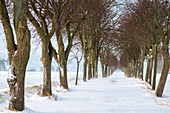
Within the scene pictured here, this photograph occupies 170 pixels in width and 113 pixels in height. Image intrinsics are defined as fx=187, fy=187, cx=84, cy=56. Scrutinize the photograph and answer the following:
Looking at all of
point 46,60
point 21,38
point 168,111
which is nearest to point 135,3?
point 46,60

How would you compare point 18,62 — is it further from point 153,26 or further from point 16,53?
point 153,26

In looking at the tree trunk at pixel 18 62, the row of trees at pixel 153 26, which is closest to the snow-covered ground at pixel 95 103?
the tree trunk at pixel 18 62

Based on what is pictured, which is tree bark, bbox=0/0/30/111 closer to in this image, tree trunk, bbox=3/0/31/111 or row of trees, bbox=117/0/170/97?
tree trunk, bbox=3/0/31/111

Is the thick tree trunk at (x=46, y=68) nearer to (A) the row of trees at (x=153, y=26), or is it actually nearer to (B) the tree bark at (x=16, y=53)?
(B) the tree bark at (x=16, y=53)

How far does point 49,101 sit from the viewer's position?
310 inches

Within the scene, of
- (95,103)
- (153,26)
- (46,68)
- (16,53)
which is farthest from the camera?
(153,26)

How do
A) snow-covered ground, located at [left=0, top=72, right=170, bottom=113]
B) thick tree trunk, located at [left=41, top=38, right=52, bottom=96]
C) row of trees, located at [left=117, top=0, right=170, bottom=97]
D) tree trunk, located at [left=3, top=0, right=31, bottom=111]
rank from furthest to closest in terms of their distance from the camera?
row of trees, located at [left=117, top=0, right=170, bottom=97] → thick tree trunk, located at [left=41, top=38, right=52, bottom=96] → snow-covered ground, located at [left=0, top=72, right=170, bottom=113] → tree trunk, located at [left=3, top=0, right=31, bottom=111]

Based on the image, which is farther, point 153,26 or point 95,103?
point 153,26

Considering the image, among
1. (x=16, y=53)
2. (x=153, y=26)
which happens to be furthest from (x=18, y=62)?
(x=153, y=26)

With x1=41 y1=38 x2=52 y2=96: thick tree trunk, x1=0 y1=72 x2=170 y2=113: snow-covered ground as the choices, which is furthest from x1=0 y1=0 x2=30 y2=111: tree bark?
x1=41 y1=38 x2=52 y2=96: thick tree trunk

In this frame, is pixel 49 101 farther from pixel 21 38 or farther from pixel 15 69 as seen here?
pixel 21 38

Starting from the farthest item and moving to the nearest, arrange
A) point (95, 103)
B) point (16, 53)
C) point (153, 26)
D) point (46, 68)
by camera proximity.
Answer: point (153, 26)
point (46, 68)
point (95, 103)
point (16, 53)

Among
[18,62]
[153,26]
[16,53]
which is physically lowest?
[18,62]

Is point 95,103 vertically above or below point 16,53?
below
